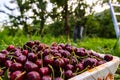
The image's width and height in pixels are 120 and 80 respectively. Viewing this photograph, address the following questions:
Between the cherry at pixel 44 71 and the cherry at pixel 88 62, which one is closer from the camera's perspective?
the cherry at pixel 44 71

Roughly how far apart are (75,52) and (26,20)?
4.76 metres

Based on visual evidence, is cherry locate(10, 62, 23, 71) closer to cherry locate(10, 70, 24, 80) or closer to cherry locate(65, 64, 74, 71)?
cherry locate(10, 70, 24, 80)

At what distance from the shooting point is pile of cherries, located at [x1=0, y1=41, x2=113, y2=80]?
2.69 feet

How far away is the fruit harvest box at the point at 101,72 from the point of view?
883mm

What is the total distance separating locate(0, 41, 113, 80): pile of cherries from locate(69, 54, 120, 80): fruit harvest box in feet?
0.06

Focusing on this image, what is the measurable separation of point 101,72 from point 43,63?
0.68 ft

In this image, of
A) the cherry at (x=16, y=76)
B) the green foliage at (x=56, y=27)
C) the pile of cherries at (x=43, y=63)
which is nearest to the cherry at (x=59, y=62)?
the pile of cherries at (x=43, y=63)

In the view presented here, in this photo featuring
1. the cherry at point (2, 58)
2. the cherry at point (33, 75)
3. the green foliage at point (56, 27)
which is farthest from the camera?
the green foliage at point (56, 27)

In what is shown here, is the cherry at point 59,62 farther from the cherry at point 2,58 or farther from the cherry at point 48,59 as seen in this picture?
the cherry at point 2,58

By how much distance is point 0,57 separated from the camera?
3.00 ft

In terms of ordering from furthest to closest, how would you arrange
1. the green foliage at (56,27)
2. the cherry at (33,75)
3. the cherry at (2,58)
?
the green foliage at (56,27) → the cherry at (2,58) → the cherry at (33,75)

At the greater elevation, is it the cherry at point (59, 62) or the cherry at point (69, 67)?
the cherry at point (59, 62)

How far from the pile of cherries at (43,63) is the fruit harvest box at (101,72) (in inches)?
0.7

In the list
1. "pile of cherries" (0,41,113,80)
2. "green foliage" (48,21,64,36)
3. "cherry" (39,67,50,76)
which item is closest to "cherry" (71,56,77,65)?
"pile of cherries" (0,41,113,80)
